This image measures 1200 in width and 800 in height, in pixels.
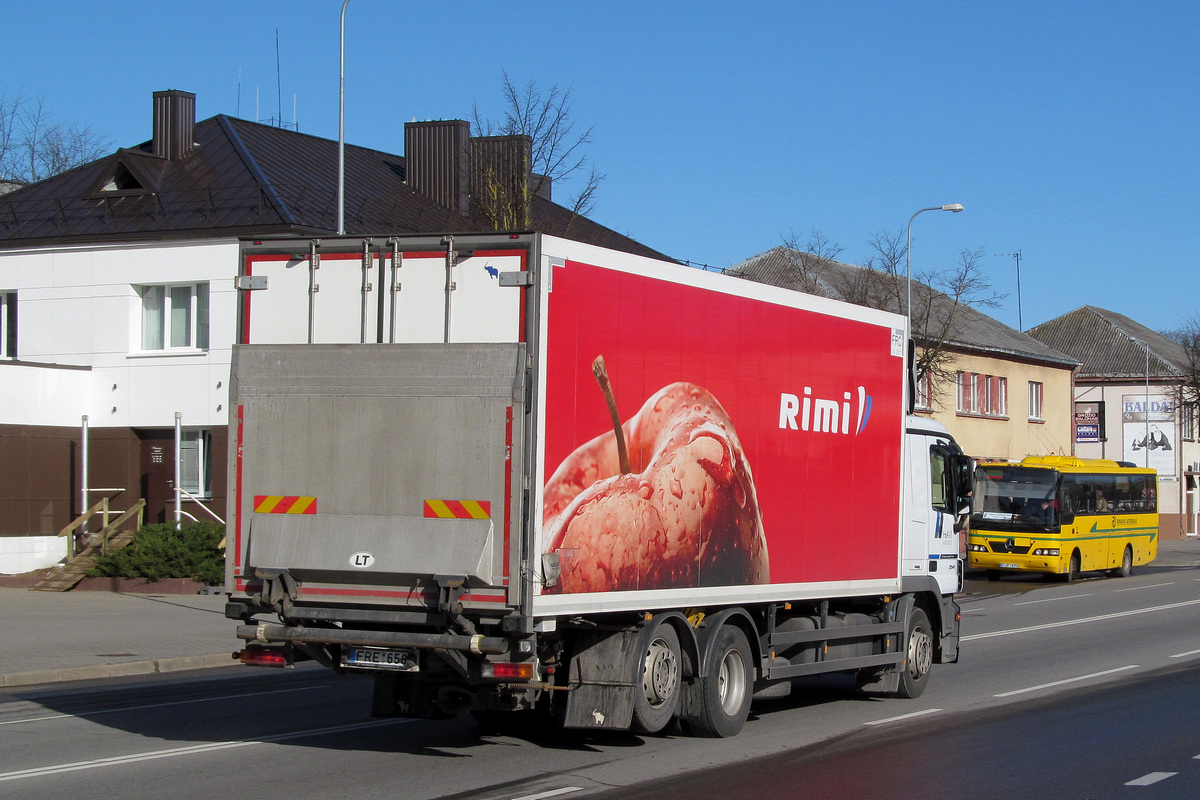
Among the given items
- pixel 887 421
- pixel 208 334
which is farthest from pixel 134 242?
pixel 887 421

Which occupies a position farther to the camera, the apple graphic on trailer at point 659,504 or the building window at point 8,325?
the building window at point 8,325

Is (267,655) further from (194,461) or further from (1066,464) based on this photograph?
(1066,464)

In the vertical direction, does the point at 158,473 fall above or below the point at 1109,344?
below

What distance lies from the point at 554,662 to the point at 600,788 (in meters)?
0.99

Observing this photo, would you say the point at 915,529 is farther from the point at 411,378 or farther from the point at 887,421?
the point at 411,378

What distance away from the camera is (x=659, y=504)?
9477 mm

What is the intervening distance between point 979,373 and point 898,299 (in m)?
11.3

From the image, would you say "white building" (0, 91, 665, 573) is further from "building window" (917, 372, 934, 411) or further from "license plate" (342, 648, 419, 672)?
"building window" (917, 372, 934, 411)

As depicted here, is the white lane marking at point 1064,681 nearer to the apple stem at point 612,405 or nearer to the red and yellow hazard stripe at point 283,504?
the apple stem at point 612,405

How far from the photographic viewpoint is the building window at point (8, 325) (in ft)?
96.3

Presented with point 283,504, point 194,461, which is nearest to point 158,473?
point 194,461

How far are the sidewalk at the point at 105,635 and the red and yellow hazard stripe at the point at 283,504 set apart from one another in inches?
252

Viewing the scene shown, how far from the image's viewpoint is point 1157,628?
2078 cm

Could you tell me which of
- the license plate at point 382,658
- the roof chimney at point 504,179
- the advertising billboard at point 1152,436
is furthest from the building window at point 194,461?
the advertising billboard at point 1152,436
